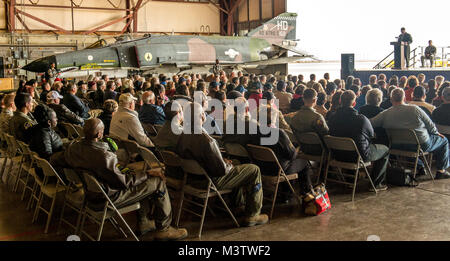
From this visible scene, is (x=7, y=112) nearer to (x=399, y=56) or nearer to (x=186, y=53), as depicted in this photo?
(x=186, y=53)

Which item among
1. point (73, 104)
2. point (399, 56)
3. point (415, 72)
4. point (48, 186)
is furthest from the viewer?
point (399, 56)

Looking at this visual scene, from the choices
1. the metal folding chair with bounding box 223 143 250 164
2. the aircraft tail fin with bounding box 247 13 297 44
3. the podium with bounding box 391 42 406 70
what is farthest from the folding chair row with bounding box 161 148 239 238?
the aircraft tail fin with bounding box 247 13 297 44

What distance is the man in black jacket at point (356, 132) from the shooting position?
5.08 metres

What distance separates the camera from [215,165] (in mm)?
3951

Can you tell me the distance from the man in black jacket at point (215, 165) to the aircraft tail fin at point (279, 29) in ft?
55.5

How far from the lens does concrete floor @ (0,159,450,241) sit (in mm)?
4051

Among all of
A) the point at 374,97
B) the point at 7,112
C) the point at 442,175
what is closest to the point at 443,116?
the point at 442,175

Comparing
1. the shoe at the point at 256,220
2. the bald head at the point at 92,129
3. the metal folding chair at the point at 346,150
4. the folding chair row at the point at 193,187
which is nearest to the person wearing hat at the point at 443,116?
the metal folding chair at the point at 346,150

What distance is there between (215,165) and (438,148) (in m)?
3.61

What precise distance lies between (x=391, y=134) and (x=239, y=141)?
7.31 ft

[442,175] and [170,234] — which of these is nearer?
[170,234]

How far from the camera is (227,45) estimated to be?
1850cm

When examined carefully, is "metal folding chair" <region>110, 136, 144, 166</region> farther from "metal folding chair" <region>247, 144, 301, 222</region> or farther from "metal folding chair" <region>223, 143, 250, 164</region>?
"metal folding chair" <region>247, 144, 301, 222</region>
